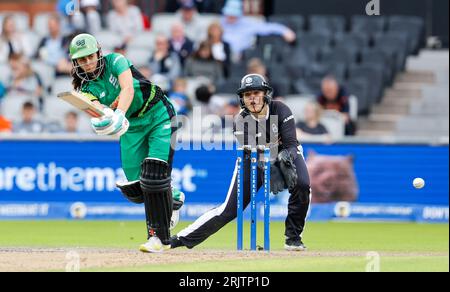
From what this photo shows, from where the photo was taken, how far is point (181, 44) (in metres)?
20.1

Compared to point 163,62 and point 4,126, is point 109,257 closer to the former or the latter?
point 4,126

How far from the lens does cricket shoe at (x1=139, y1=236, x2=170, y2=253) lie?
11.3 meters

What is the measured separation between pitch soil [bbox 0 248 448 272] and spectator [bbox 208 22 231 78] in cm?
844

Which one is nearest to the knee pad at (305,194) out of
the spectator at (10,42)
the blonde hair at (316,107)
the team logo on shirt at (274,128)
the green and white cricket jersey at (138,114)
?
the team logo on shirt at (274,128)

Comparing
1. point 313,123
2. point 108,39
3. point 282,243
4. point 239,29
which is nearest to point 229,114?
point 313,123

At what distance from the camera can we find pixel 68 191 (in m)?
17.9

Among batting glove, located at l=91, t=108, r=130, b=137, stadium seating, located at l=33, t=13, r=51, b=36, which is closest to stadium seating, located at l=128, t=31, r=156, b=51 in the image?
stadium seating, located at l=33, t=13, r=51, b=36

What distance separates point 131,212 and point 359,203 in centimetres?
334

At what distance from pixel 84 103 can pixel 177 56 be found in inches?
376

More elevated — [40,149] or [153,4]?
[153,4]

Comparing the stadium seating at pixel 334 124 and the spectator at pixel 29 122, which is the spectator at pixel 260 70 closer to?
the stadium seating at pixel 334 124
